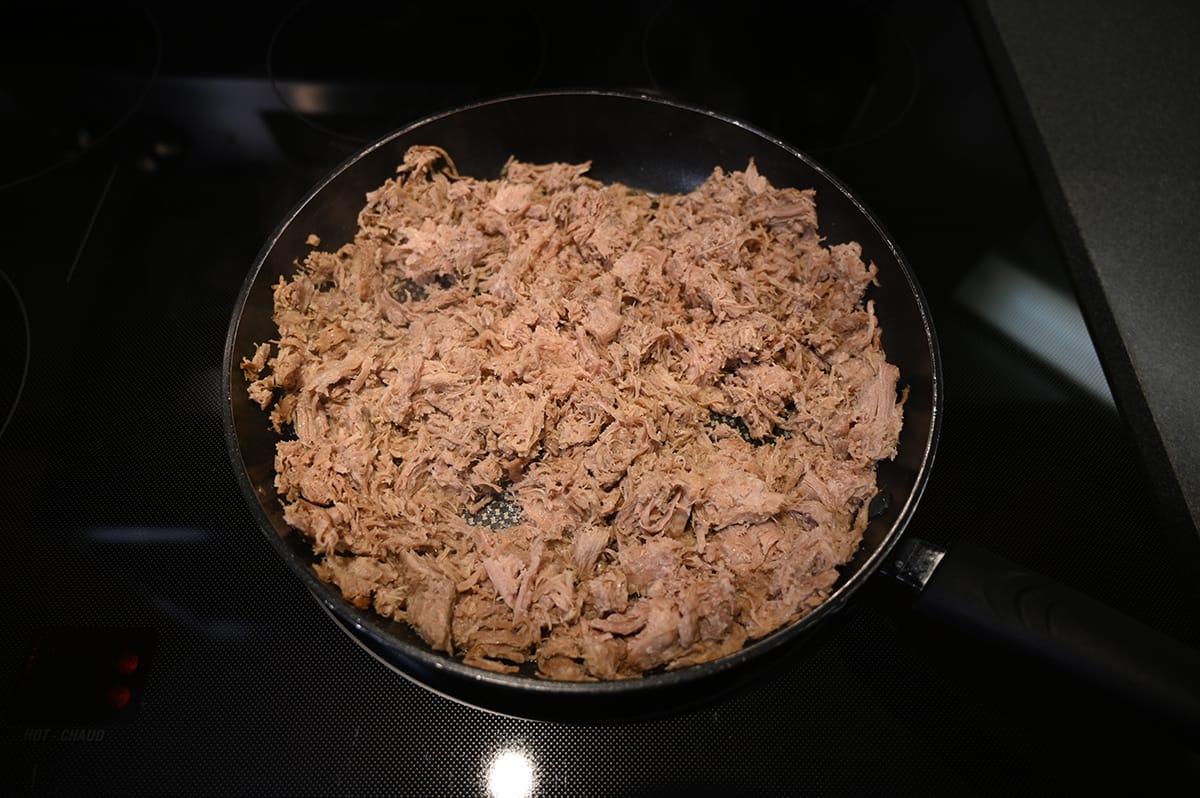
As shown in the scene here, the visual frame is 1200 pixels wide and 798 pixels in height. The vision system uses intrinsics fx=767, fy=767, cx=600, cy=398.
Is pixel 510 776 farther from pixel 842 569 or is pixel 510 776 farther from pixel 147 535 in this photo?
pixel 147 535

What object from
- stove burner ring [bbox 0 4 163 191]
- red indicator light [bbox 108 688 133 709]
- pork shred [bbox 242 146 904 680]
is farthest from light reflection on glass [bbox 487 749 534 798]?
stove burner ring [bbox 0 4 163 191]

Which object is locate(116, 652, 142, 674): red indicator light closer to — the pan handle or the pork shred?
the pork shred

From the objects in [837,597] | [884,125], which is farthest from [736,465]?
[884,125]

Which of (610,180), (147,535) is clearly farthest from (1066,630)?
(147,535)

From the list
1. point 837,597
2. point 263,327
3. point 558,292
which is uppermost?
point 558,292

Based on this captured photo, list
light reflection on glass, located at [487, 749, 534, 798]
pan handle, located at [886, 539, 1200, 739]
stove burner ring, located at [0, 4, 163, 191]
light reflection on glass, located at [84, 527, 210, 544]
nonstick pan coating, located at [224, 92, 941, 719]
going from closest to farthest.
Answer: pan handle, located at [886, 539, 1200, 739] < nonstick pan coating, located at [224, 92, 941, 719] < light reflection on glass, located at [487, 749, 534, 798] < light reflection on glass, located at [84, 527, 210, 544] < stove burner ring, located at [0, 4, 163, 191]

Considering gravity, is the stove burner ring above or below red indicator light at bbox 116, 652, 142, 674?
above

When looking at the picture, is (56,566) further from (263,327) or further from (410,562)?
(410,562)
